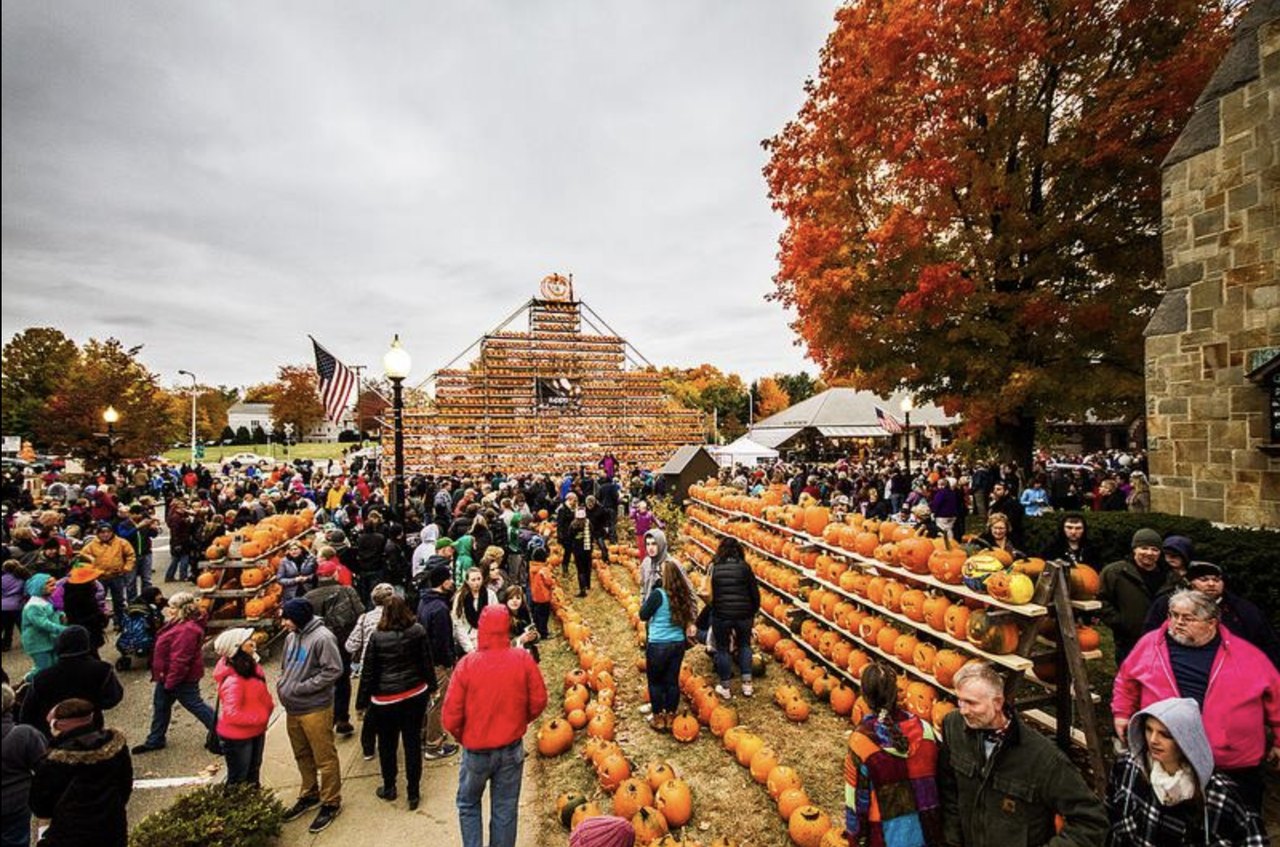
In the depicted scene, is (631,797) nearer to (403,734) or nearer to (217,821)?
(403,734)

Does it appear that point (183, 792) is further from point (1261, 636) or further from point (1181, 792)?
point (1261, 636)

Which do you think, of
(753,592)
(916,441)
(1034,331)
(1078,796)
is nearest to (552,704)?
(753,592)

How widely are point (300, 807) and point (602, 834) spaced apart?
355 centimetres

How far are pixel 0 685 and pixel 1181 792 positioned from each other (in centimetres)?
592

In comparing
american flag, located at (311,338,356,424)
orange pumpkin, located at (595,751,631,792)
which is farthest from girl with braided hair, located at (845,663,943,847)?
american flag, located at (311,338,356,424)

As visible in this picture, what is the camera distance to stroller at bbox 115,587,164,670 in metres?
7.48

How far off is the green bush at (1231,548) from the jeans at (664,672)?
4.30m

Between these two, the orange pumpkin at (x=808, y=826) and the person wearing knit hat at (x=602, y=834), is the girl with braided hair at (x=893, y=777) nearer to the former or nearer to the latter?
the person wearing knit hat at (x=602, y=834)

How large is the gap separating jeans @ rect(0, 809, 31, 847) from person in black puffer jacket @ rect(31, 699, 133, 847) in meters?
0.07

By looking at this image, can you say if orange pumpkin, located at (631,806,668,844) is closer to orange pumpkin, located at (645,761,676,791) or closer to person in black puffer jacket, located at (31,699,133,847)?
orange pumpkin, located at (645,761,676,791)

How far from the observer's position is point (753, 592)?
6.10 metres

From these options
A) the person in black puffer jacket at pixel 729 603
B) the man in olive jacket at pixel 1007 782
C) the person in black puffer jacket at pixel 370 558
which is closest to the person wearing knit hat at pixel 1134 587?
the man in olive jacket at pixel 1007 782

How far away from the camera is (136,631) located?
7.53 meters

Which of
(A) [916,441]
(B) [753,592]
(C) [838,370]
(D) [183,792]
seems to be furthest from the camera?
(A) [916,441]
